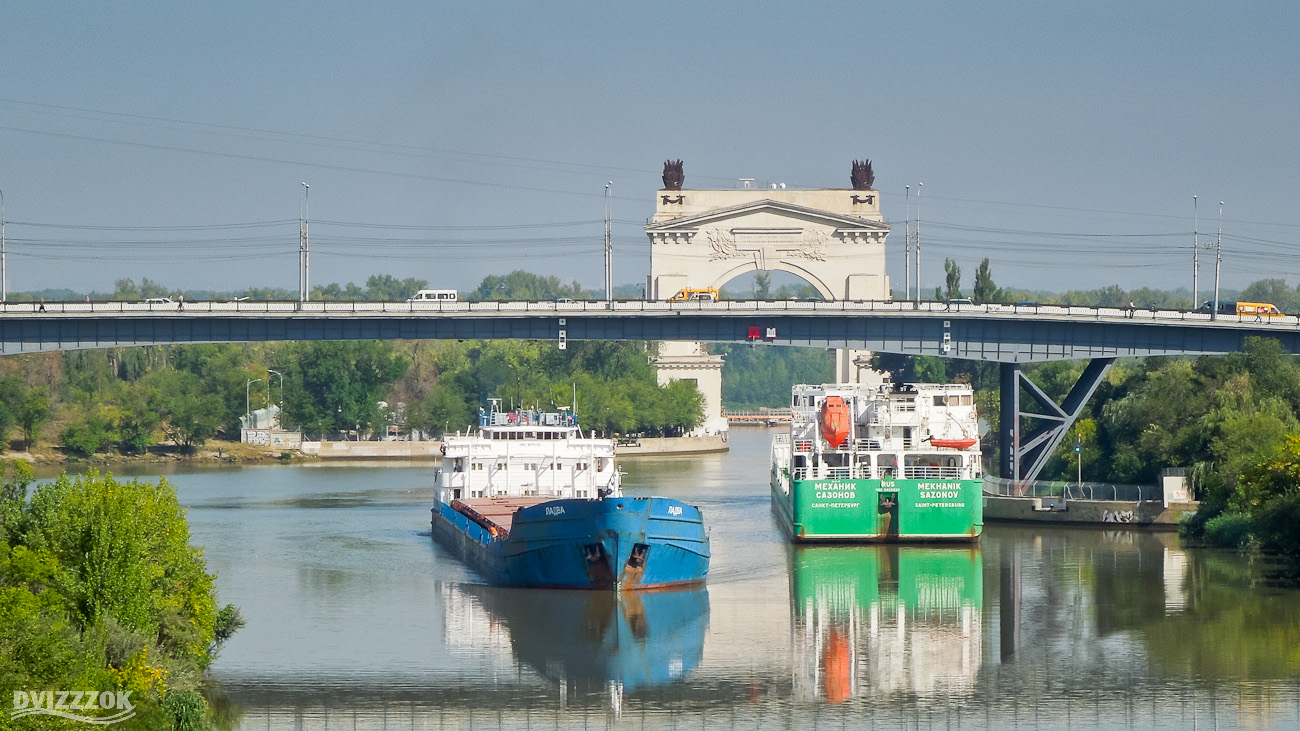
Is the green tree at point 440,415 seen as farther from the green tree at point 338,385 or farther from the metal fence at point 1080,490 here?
the metal fence at point 1080,490

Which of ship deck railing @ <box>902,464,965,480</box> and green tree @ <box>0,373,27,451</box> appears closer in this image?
ship deck railing @ <box>902,464,965,480</box>

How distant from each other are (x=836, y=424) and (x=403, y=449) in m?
65.4

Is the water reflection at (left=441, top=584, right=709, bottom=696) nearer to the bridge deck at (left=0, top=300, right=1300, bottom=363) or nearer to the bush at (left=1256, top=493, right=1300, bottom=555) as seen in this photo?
the bush at (left=1256, top=493, right=1300, bottom=555)

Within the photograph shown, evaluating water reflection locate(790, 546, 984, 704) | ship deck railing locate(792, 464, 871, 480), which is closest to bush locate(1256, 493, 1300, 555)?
water reflection locate(790, 546, 984, 704)

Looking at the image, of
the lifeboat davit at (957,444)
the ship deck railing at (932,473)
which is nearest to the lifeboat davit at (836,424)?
the ship deck railing at (932,473)

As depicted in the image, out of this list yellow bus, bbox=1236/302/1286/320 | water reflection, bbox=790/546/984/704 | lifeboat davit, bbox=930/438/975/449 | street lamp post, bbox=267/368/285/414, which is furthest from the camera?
street lamp post, bbox=267/368/285/414

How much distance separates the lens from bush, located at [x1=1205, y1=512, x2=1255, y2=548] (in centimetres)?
6079

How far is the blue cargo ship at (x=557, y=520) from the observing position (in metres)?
51.7

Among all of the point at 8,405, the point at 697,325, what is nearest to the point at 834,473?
the point at 697,325

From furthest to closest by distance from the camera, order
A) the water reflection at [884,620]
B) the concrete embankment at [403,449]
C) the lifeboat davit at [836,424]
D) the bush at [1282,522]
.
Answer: the concrete embankment at [403,449]
the lifeboat davit at [836,424]
the bush at [1282,522]
the water reflection at [884,620]

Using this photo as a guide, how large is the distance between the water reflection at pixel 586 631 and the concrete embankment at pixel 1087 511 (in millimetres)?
24276

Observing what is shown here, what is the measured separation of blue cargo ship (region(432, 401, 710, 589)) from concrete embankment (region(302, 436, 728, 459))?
56.5 metres

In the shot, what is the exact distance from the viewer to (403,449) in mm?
126438

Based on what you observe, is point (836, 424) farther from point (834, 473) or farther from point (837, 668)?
point (837, 668)
